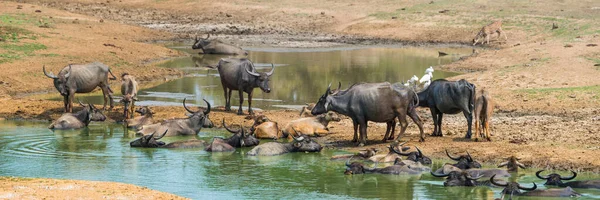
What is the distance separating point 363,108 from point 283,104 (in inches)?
280

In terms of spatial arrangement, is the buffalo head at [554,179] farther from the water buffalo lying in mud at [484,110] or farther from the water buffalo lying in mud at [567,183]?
the water buffalo lying in mud at [484,110]

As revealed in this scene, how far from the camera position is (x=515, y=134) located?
61.8 ft

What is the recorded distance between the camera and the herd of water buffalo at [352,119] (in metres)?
15.8

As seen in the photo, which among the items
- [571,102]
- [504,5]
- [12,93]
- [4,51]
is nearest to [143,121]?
[12,93]

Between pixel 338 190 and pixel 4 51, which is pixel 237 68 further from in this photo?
pixel 4 51

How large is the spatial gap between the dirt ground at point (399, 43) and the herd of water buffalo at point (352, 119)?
489 mm

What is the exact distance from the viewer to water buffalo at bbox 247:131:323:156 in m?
17.8

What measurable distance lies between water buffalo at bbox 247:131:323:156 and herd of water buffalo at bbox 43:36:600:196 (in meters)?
0.02

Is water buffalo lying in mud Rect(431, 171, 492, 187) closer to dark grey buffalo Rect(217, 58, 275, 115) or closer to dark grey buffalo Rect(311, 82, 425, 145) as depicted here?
dark grey buffalo Rect(311, 82, 425, 145)

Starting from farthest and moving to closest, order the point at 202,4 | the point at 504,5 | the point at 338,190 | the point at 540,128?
1. the point at 202,4
2. the point at 504,5
3. the point at 540,128
4. the point at 338,190

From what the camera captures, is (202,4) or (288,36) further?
(202,4)

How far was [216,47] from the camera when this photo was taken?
131ft

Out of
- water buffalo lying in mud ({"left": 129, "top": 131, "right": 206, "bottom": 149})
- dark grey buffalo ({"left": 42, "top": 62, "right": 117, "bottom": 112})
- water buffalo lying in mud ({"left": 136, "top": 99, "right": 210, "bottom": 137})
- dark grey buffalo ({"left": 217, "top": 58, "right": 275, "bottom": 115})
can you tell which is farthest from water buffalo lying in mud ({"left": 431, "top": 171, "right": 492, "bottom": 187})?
dark grey buffalo ({"left": 42, "top": 62, "right": 117, "bottom": 112})

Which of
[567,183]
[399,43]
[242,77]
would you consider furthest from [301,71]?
[567,183]
